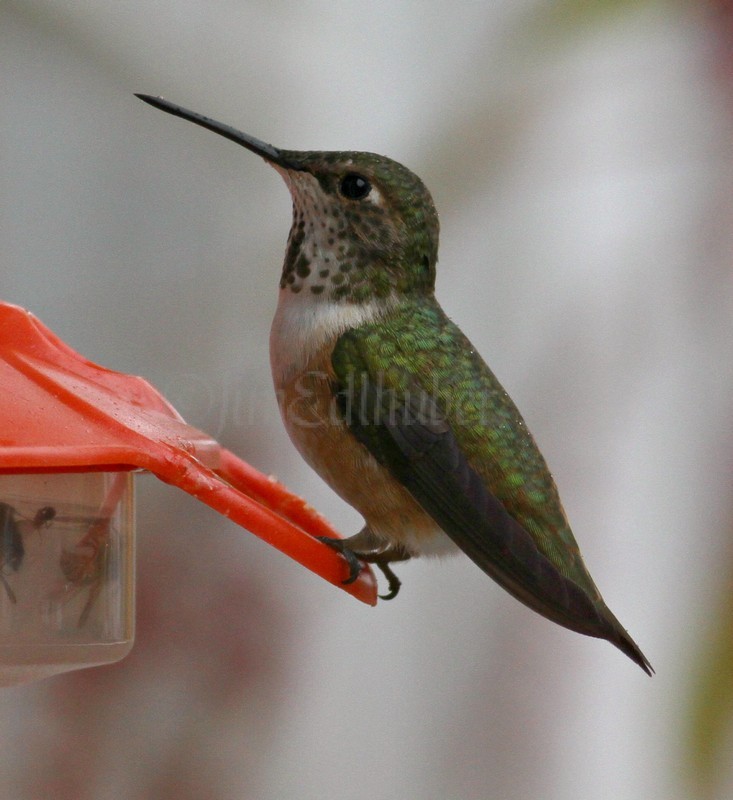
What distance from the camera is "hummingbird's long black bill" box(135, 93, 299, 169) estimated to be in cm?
236

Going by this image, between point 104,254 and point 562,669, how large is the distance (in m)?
2.79

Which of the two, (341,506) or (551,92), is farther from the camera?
(341,506)

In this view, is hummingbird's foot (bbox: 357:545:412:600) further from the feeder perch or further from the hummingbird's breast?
the feeder perch

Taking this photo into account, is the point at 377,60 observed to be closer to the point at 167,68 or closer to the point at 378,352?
the point at 167,68

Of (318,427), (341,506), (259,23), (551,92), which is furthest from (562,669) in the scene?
(259,23)

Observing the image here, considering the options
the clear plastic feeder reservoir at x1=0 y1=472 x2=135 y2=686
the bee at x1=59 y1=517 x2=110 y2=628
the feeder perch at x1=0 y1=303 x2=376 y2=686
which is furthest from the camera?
the bee at x1=59 y1=517 x2=110 y2=628

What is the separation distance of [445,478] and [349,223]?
745 mm

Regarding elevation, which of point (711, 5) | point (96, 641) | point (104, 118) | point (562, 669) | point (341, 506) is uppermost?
point (711, 5)

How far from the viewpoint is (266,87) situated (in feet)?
16.7

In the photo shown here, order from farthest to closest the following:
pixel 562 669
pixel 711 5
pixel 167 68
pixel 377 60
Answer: pixel 377 60 < pixel 562 669 < pixel 167 68 < pixel 711 5

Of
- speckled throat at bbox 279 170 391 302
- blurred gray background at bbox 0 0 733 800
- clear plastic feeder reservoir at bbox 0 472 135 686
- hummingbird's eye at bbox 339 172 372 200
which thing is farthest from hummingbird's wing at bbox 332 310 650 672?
blurred gray background at bbox 0 0 733 800

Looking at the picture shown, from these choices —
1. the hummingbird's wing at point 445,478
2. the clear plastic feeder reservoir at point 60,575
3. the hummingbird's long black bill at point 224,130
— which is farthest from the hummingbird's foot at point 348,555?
the hummingbird's long black bill at point 224,130

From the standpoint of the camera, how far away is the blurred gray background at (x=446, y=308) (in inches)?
161

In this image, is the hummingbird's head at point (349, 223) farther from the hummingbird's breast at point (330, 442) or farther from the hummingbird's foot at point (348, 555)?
the hummingbird's foot at point (348, 555)
